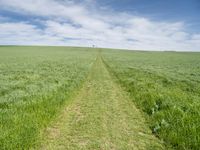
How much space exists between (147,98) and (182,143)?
4.74 m

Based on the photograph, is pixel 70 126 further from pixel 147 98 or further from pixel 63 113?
pixel 147 98

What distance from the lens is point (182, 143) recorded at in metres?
5.77

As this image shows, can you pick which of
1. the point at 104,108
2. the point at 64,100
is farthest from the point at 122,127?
the point at 64,100

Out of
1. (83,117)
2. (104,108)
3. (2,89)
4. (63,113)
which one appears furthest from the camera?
(2,89)

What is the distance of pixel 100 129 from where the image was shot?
6.86 metres

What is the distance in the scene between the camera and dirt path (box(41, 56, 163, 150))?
5832 millimetres

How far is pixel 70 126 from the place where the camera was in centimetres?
716

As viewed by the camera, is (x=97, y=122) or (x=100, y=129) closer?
(x=100, y=129)

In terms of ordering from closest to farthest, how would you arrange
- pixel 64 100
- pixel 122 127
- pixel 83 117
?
pixel 122 127, pixel 83 117, pixel 64 100

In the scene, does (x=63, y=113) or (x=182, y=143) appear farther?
(x=63, y=113)

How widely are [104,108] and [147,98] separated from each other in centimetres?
258

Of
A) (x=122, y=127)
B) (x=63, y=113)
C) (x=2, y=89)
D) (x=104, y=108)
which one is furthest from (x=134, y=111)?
(x=2, y=89)

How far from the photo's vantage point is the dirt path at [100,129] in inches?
230

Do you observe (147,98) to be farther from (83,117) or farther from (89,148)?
(89,148)
